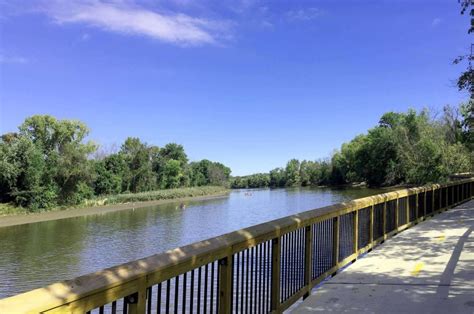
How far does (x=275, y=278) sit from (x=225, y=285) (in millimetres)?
1166

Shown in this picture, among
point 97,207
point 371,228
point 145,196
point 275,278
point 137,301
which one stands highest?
point 137,301

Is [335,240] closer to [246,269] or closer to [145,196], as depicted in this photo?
[246,269]

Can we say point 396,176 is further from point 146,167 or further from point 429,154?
point 146,167

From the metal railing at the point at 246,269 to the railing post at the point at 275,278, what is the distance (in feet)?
0.03

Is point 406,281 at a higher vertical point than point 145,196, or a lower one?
higher

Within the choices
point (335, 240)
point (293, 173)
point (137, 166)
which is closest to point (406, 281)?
point (335, 240)

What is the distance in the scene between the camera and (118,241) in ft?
78.6

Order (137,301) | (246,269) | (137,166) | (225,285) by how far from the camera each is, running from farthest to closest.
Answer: (137,166)
(246,269)
(225,285)
(137,301)

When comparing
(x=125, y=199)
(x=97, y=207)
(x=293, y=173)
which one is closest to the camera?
(x=97, y=207)

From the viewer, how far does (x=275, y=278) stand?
466 cm

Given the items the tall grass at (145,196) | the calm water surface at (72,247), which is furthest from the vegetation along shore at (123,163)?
the calm water surface at (72,247)

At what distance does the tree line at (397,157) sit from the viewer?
40.3 m

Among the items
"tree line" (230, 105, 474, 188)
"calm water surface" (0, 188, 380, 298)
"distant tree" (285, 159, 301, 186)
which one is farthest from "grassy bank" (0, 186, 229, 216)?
"distant tree" (285, 159, 301, 186)

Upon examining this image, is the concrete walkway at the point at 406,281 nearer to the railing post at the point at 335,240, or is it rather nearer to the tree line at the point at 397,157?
the railing post at the point at 335,240
